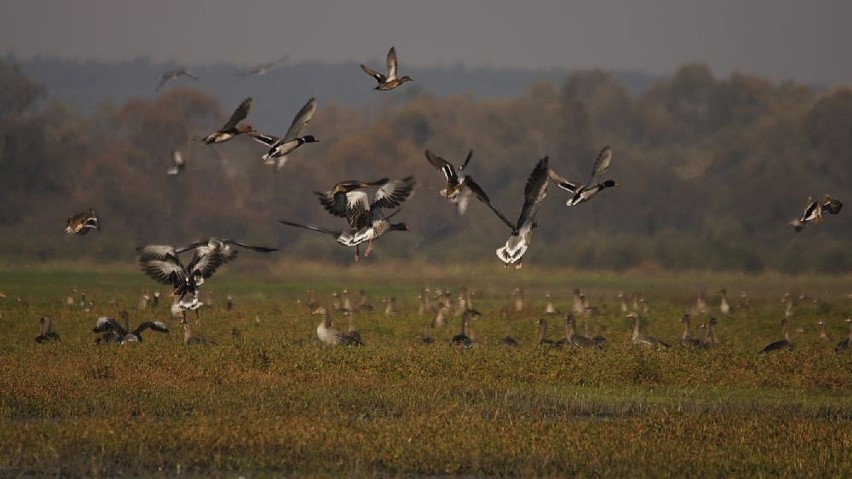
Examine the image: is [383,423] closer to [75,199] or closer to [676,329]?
[676,329]

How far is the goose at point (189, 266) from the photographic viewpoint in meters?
19.7

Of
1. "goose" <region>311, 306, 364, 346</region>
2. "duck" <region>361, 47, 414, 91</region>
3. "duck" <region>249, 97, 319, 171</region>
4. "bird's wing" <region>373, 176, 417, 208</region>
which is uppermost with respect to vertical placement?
"duck" <region>361, 47, 414, 91</region>

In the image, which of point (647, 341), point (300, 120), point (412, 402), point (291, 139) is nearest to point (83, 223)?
point (291, 139)

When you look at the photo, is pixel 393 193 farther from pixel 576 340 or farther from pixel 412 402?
pixel 576 340

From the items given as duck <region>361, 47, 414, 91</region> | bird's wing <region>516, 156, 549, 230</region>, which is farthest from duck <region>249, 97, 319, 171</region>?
bird's wing <region>516, 156, 549, 230</region>

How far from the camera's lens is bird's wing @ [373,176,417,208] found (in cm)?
1923

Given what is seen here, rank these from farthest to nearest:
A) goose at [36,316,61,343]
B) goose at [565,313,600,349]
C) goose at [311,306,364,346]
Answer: goose at [565,313,600,349] < goose at [311,306,364,346] < goose at [36,316,61,343]

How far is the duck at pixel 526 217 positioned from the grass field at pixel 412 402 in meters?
1.41

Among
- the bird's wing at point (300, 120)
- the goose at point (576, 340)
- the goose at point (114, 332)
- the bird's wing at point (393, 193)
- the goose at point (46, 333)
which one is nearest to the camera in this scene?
the bird's wing at point (300, 120)

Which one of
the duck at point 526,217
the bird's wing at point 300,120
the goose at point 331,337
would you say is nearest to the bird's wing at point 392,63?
the bird's wing at point 300,120

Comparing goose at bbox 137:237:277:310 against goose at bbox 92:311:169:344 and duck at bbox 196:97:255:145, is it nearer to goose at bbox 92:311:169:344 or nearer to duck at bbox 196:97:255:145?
goose at bbox 92:311:169:344

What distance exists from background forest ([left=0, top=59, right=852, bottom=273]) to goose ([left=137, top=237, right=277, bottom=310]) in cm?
2630

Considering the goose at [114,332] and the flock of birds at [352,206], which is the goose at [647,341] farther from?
the goose at [114,332]

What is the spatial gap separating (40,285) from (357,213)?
22955 millimetres
